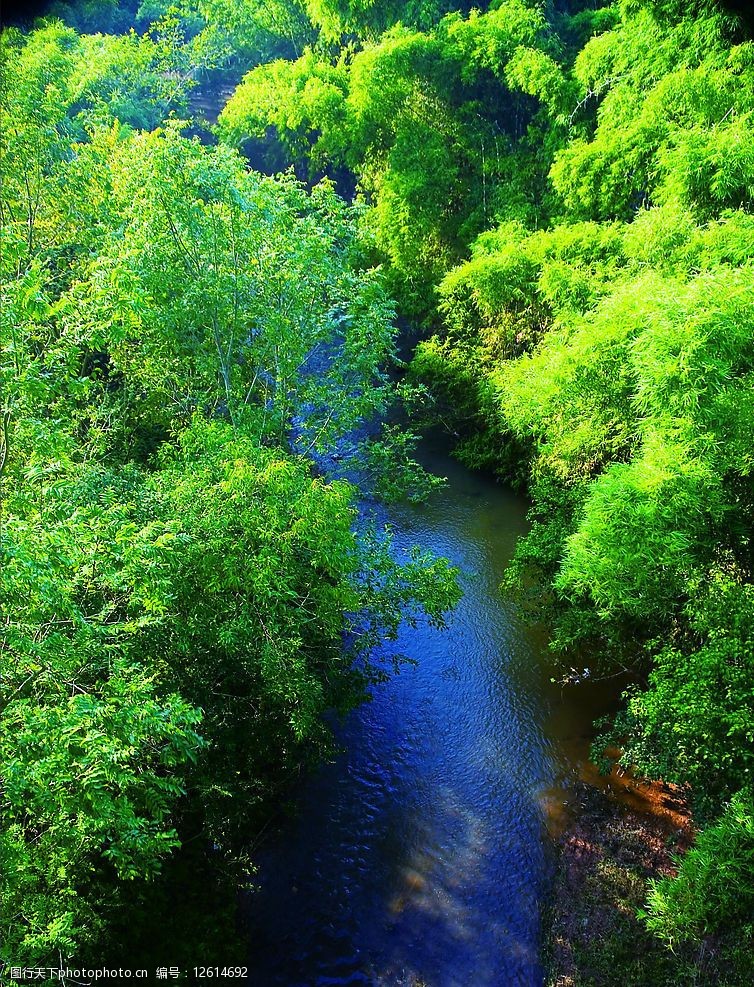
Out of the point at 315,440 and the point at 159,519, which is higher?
the point at 315,440

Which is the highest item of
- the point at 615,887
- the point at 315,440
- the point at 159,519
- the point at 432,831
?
the point at 315,440

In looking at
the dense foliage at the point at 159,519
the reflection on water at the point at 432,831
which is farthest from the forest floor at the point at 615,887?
the dense foliage at the point at 159,519

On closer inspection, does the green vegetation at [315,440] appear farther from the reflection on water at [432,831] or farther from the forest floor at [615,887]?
the reflection on water at [432,831]

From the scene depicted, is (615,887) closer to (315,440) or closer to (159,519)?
(159,519)

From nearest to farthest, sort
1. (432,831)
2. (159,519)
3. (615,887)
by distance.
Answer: (159,519)
(615,887)
(432,831)

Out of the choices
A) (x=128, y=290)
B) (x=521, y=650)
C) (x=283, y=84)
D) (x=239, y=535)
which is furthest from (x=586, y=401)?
(x=283, y=84)

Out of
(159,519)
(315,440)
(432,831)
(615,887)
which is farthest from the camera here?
(315,440)

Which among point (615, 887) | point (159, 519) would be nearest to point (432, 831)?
point (615, 887)
